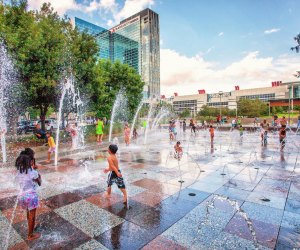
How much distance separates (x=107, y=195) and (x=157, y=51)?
12630cm

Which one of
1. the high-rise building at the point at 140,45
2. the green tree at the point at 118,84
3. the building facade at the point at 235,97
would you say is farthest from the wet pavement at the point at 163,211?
the high-rise building at the point at 140,45

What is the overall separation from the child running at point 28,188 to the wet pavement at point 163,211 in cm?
33

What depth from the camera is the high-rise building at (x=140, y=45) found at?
349 feet

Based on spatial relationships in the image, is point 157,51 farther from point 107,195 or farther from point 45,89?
point 107,195

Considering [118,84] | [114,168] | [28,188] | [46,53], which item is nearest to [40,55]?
[46,53]

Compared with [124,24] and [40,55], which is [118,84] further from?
[124,24]

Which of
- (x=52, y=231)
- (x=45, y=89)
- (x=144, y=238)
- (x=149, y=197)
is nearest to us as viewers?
(x=144, y=238)

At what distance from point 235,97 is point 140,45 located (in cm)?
5717

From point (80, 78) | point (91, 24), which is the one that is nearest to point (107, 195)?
point (80, 78)

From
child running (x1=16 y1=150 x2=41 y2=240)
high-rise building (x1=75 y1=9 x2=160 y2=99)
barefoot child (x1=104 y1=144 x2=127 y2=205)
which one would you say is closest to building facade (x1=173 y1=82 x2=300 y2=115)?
high-rise building (x1=75 y1=9 x2=160 y2=99)

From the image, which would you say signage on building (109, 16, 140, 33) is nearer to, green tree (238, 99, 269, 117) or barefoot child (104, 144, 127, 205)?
green tree (238, 99, 269, 117)

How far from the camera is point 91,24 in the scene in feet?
327

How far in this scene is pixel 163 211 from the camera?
4746mm

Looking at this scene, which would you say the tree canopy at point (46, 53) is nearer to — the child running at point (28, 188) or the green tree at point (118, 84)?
the green tree at point (118, 84)
